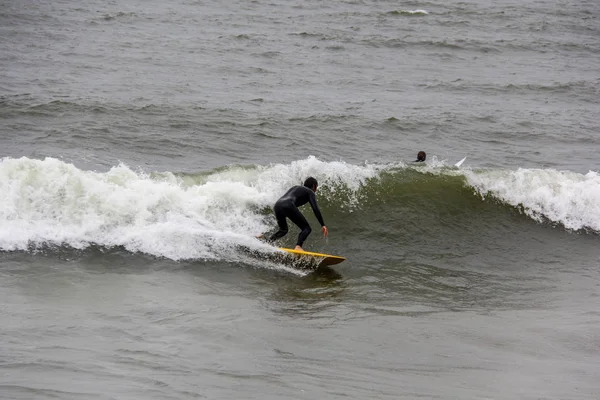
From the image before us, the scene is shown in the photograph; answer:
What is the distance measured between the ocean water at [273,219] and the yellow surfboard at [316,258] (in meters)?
0.15

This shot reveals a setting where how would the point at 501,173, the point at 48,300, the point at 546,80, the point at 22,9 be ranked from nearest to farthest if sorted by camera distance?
the point at 48,300
the point at 501,173
the point at 546,80
the point at 22,9

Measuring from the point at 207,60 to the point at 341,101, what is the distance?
18.0 ft

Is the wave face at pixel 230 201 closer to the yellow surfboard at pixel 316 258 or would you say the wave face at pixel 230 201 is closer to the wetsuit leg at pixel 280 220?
the wetsuit leg at pixel 280 220

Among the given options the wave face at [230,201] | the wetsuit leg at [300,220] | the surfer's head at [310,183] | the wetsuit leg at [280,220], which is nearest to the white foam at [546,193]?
the wave face at [230,201]

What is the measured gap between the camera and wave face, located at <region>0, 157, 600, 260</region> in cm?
1054

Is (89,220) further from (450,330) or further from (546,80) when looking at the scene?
(546,80)

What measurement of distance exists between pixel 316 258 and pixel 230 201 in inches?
92.1

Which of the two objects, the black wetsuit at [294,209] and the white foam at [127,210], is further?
the black wetsuit at [294,209]

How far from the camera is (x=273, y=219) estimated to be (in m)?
12.1

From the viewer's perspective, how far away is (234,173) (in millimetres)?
13102

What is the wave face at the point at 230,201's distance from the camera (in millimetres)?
10539

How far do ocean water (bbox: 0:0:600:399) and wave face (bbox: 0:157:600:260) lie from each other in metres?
0.04

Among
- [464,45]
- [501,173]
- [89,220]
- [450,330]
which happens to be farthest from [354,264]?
[464,45]

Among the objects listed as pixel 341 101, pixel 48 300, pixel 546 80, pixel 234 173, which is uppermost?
pixel 546 80
